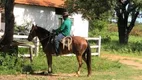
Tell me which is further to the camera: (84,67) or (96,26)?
(96,26)

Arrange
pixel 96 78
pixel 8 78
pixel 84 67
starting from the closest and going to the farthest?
pixel 8 78
pixel 96 78
pixel 84 67

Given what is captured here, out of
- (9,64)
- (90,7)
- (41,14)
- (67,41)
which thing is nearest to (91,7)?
(90,7)

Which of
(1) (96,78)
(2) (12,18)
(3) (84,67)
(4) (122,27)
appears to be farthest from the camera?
(4) (122,27)

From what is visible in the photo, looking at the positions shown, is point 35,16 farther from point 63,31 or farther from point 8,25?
point 63,31

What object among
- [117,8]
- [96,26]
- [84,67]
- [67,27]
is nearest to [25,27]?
[117,8]

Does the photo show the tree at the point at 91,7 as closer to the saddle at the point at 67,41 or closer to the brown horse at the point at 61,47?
the brown horse at the point at 61,47

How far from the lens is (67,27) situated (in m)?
13.9

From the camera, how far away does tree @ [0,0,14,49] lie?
1450 centimetres

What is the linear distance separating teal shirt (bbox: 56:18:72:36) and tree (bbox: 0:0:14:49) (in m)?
2.09

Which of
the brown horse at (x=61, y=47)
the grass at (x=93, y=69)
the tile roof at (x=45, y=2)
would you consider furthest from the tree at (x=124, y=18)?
the brown horse at (x=61, y=47)

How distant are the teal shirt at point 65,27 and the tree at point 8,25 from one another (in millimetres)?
2090

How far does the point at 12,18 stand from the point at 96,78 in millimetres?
4219

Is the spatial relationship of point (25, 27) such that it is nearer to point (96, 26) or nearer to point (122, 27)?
point (122, 27)

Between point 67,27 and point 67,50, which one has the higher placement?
point 67,27
